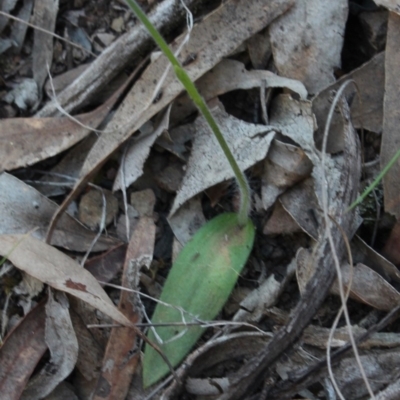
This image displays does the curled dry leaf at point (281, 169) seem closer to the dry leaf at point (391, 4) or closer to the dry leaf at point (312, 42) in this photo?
the dry leaf at point (312, 42)

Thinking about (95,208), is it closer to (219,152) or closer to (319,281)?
(219,152)

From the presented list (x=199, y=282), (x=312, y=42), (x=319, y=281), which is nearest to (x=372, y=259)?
(x=319, y=281)

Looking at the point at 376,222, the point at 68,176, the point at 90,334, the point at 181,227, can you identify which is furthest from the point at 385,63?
the point at 90,334

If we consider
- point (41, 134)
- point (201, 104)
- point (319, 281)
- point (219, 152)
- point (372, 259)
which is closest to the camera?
point (201, 104)

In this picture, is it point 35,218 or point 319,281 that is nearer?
point 319,281

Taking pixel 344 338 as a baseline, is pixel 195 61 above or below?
above

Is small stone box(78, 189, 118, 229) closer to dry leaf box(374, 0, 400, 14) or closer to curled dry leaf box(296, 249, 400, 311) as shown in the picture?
curled dry leaf box(296, 249, 400, 311)
